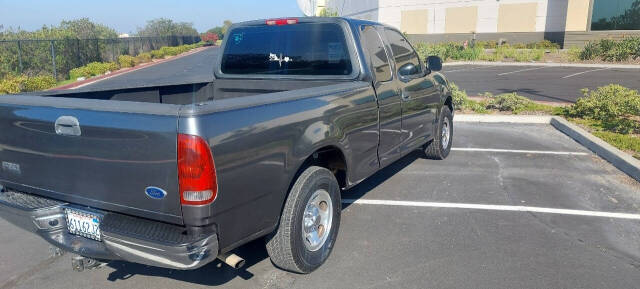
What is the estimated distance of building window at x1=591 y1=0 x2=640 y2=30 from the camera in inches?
1214

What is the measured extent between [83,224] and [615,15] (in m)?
36.7

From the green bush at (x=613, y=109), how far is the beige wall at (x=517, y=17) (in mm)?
30569

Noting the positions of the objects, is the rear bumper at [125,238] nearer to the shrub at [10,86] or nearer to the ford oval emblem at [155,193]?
the ford oval emblem at [155,193]

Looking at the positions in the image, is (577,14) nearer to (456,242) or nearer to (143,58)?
(143,58)

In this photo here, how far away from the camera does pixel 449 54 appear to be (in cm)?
3094

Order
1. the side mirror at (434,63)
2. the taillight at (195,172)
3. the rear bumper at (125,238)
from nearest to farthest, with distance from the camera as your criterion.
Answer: the taillight at (195,172) < the rear bumper at (125,238) < the side mirror at (434,63)

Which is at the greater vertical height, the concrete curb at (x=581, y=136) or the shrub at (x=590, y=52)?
the shrub at (x=590, y=52)

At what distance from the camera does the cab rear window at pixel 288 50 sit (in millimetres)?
4668

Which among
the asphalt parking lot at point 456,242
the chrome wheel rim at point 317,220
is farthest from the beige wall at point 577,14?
the chrome wheel rim at point 317,220

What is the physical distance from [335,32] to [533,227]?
268 centimetres

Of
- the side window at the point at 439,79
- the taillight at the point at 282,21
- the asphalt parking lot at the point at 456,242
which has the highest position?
the taillight at the point at 282,21

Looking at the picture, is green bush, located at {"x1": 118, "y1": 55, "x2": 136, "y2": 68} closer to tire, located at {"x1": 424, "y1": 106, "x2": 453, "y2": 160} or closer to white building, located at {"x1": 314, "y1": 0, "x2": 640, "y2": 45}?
white building, located at {"x1": 314, "y1": 0, "x2": 640, "y2": 45}

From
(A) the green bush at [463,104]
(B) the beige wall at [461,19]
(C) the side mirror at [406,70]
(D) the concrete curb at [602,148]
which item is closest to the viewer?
(C) the side mirror at [406,70]

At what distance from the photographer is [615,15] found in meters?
31.7
